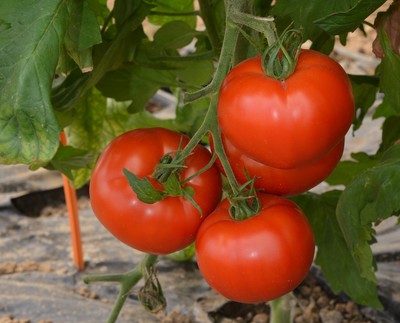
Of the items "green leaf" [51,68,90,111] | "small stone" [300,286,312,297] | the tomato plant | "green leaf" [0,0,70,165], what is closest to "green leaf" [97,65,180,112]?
the tomato plant

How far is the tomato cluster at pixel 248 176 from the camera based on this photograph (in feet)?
2.24

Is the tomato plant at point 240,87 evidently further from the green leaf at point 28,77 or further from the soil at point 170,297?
the soil at point 170,297

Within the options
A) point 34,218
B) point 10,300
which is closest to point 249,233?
point 10,300

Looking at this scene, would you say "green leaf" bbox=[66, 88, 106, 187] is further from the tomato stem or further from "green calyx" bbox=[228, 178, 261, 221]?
"green calyx" bbox=[228, 178, 261, 221]

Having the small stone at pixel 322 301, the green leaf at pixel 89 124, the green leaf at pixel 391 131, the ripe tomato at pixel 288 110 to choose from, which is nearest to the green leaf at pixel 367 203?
the ripe tomato at pixel 288 110

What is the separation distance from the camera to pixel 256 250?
0.79 m

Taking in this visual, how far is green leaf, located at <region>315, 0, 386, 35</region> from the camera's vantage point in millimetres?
764

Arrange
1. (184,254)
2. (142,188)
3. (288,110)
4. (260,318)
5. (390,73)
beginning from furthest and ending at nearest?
1. (184,254)
2. (260,318)
3. (390,73)
4. (142,188)
5. (288,110)

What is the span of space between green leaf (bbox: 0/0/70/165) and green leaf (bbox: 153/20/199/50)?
36 cm

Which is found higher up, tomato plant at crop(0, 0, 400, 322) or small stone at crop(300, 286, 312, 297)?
tomato plant at crop(0, 0, 400, 322)

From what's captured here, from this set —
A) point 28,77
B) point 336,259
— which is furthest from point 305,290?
point 28,77

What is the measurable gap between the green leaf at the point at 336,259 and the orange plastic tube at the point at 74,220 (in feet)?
1.37

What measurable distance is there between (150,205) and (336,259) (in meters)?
0.42

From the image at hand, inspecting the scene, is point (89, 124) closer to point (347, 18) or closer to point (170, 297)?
point (170, 297)
